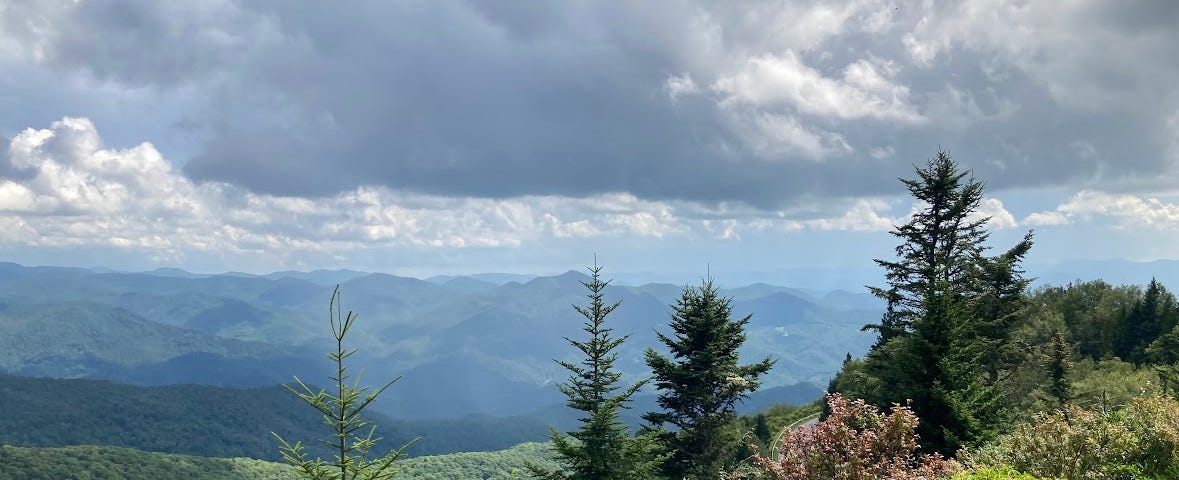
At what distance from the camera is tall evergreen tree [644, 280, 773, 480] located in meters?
27.2

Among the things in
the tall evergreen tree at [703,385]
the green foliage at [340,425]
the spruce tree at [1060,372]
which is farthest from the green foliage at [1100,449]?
the spruce tree at [1060,372]

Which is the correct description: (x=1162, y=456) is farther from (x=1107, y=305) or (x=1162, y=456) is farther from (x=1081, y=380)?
(x=1107, y=305)

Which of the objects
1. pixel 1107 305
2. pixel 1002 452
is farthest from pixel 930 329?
pixel 1107 305

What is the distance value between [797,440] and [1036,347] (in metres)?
31.1

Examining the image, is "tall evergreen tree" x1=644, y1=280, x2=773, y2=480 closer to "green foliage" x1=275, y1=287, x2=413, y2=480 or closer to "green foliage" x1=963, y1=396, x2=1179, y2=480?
"green foliage" x1=963, y1=396, x2=1179, y2=480

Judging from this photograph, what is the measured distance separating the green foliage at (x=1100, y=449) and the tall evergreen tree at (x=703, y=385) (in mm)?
11570

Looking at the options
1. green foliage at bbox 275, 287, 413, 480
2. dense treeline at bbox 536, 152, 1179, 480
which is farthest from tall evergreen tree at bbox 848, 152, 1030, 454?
green foliage at bbox 275, 287, 413, 480

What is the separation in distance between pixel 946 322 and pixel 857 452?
869 centimetres

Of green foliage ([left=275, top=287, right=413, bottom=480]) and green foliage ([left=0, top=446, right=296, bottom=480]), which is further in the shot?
green foliage ([left=0, top=446, right=296, bottom=480])

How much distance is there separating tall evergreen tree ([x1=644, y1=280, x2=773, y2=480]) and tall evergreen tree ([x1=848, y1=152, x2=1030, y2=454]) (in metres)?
5.84

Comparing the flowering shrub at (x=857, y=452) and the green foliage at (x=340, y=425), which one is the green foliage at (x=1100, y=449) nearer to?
the flowering shrub at (x=857, y=452)

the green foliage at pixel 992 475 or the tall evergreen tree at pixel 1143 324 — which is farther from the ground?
the tall evergreen tree at pixel 1143 324

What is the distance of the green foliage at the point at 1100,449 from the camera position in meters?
15.3

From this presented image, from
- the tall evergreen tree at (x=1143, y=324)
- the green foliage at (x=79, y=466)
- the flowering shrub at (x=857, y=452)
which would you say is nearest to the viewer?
the flowering shrub at (x=857, y=452)
